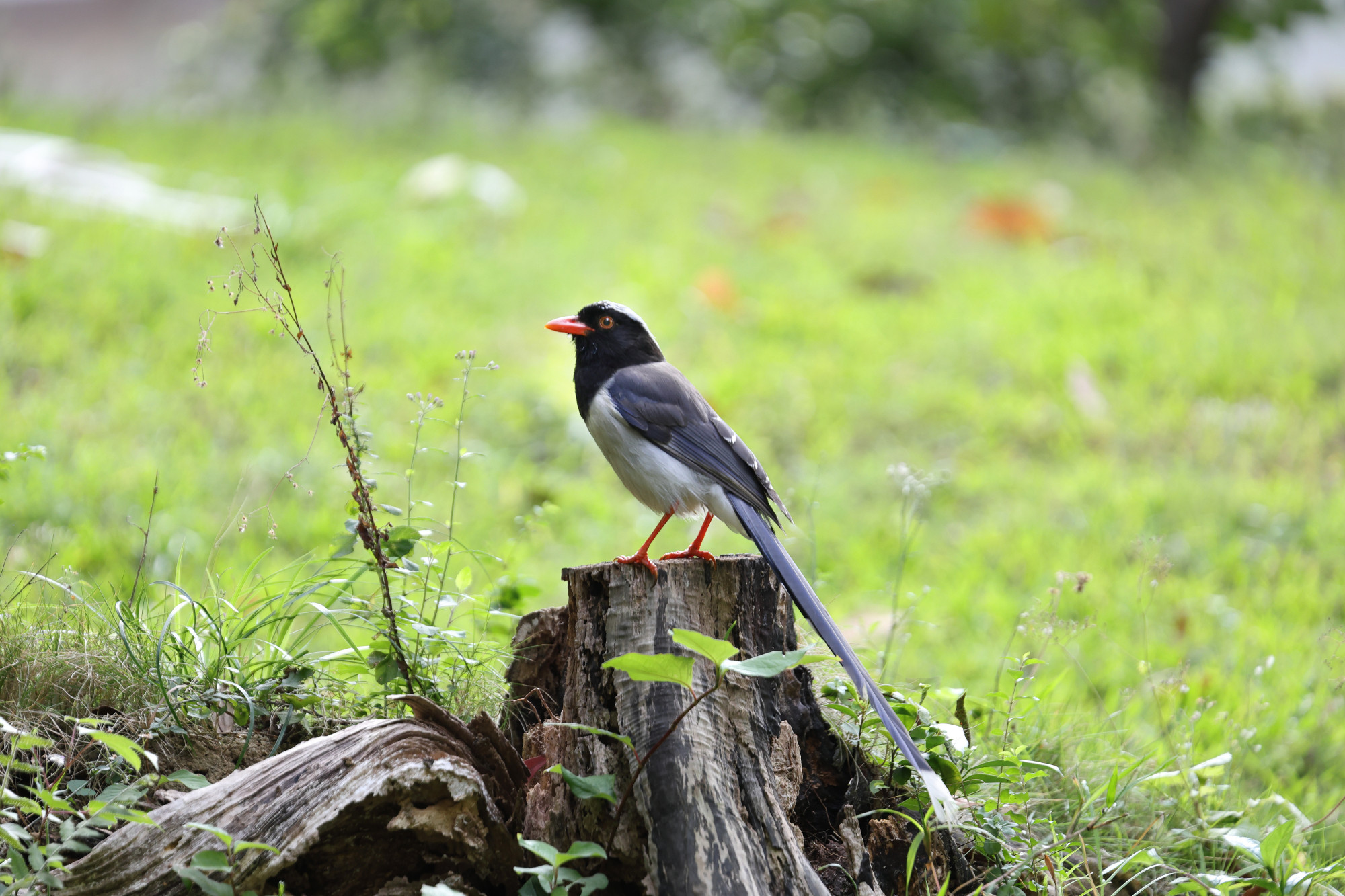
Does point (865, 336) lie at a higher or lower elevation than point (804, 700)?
higher

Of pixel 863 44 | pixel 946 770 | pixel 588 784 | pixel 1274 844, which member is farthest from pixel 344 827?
pixel 863 44

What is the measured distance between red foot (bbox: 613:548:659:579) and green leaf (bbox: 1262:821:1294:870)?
5.27 ft

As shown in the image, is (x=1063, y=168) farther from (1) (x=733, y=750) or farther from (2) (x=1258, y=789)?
(1) (x=733, y=750)

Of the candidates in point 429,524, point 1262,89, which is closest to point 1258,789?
point 429,524

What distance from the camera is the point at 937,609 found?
5.07m

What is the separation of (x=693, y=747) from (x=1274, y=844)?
1.43 metres

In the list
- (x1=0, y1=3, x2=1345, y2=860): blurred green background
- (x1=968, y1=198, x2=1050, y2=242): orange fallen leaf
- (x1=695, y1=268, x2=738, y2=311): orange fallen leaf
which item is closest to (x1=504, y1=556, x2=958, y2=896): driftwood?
(x1=0, y1=3, x2=1345, y2=860): blurred green background

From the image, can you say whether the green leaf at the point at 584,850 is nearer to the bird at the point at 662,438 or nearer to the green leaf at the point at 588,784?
the green leaf at the point at 588,784

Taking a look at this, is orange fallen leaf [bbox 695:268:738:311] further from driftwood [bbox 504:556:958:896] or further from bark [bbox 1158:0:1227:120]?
bark [bbox 1158:0:1227:120]

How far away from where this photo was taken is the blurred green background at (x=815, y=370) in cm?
459

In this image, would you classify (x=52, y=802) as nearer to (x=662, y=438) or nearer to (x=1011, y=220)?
(x=662, y=438)

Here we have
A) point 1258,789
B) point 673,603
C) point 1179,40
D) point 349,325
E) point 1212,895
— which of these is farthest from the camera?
point 1179,40

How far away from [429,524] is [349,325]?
2.99m

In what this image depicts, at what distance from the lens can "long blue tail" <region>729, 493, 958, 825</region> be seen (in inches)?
93.5
